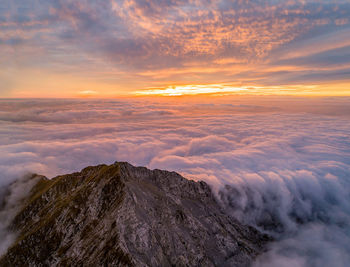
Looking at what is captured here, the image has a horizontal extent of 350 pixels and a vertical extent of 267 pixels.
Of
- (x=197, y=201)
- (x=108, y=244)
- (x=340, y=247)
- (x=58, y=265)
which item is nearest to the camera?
(x=108, y=244)

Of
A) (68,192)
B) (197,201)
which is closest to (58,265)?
(68,192)

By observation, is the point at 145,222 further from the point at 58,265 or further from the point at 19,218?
the point at 19,218

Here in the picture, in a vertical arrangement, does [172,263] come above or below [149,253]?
below

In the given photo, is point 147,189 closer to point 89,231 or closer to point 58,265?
point 89,231

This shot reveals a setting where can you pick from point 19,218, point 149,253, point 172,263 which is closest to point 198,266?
point 172,263

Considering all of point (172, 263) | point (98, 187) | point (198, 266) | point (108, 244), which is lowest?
point (198, 266)

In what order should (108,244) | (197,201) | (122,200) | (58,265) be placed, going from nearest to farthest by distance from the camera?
1. (108,244)
2. (58,265)
3. (122,200)
4. (197,201)

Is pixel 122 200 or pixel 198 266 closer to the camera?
pixel 122 200
